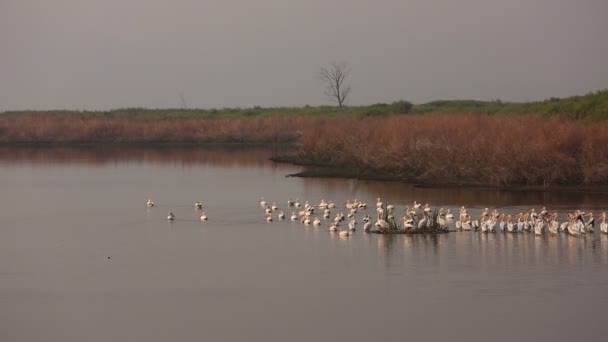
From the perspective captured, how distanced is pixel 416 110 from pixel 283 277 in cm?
5660

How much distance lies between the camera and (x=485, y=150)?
32.9 meters

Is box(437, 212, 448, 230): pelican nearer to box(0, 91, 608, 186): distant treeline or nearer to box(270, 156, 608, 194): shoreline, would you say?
box(270, 156, 608, 194): shoreline

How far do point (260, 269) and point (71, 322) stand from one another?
475 centimetres

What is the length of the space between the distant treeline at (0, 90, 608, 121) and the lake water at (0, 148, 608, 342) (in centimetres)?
1131

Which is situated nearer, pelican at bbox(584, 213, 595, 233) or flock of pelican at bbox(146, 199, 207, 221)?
pelican at bbox(584, 213, 595, 233)

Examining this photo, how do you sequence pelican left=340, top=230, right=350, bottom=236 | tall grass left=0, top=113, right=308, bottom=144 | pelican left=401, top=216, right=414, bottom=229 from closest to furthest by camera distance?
pelican left=401, top=216, right=414, bottom=229 < pelican left=340, top=230, right=350, bottom=236 < tall grass left=0, top=113, right=308, bottom=144

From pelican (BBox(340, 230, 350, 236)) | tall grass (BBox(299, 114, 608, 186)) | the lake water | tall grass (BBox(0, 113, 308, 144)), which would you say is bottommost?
the lake water

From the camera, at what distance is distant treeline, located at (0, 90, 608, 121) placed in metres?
40.8

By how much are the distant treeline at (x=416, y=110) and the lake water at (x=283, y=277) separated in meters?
11.3

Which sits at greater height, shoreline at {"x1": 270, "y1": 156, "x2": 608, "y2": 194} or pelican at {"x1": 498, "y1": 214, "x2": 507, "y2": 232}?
shoreline at {"x1": 270, "y1": 156, "x2": 608, "y2": 194}

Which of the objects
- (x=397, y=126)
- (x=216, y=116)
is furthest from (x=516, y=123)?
(x=216, y=116)

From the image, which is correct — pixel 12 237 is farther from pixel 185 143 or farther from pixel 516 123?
pixel 185 143

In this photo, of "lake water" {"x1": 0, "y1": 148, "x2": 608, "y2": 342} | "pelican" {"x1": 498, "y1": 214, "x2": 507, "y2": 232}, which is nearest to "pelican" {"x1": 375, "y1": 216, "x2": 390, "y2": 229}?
"lake water" {"x1": 0, "y1": 148, "x2": 608, "y2": 342}

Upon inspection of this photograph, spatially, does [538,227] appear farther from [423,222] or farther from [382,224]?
[382,224]
